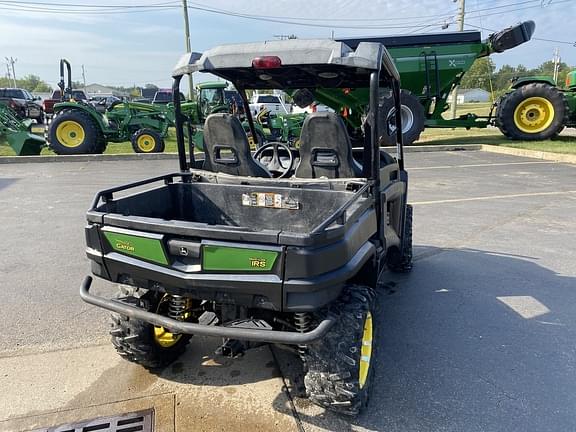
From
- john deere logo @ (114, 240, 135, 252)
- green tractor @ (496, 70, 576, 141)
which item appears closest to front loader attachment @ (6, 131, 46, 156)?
john deere logo @ (114, 240, 135, 252)

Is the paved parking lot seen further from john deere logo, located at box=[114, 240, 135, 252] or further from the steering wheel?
the steering wheel

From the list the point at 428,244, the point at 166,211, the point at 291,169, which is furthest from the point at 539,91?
the point at 166,211

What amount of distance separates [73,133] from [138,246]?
1223cm

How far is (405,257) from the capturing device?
4.33 m

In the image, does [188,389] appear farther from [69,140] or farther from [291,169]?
[69,140]

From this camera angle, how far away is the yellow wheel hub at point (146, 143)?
12953 mm

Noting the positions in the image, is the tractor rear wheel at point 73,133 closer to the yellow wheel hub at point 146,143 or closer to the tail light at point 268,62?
the yellow wheel hub at point 146,143

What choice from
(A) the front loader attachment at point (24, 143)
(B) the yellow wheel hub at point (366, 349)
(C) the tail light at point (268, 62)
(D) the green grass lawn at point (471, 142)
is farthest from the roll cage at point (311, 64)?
(A) the front loader attachment at point (24, 143)

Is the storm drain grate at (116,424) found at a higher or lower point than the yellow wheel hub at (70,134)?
lower

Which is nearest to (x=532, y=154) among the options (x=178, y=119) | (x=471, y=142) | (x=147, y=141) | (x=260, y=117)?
(x=471, y=142)

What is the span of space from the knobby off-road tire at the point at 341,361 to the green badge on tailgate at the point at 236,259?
0.45 m

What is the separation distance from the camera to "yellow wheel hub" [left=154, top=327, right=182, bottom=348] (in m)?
2.81

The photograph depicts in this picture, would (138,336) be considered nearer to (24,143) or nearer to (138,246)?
(138,246)

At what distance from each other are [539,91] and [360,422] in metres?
14.3
